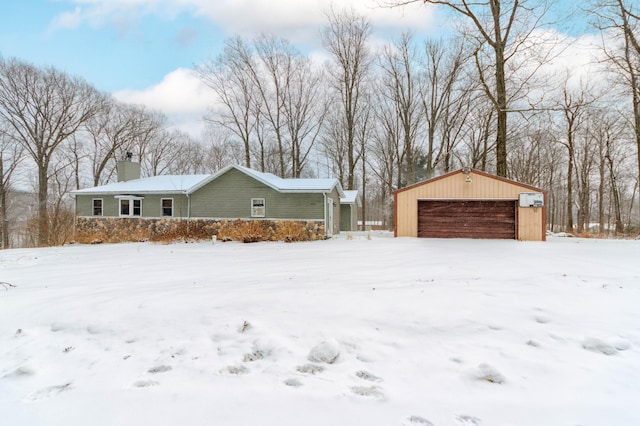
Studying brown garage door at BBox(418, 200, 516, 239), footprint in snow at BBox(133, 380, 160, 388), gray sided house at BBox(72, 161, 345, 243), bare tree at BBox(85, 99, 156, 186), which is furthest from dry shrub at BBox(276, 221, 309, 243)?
bare tree at BBox(85, 99, 156, 186)

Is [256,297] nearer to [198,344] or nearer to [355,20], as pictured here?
[198,344]

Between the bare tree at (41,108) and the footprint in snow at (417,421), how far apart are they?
26.4 meters

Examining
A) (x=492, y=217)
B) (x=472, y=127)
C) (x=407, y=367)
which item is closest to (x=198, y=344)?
(x=407, y=367)

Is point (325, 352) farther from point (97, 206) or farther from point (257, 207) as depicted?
point (97, 206)

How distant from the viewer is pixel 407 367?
8.00 ft

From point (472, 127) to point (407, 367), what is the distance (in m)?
24.4

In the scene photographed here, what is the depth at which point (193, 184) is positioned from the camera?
17.2 meters

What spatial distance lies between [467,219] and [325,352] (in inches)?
471

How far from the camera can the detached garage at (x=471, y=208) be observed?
40.3 ft

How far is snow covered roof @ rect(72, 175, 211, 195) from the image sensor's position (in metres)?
16.8

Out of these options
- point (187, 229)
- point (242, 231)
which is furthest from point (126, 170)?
point (242, 231)

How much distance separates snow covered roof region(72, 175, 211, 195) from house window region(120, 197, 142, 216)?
1.83 feet

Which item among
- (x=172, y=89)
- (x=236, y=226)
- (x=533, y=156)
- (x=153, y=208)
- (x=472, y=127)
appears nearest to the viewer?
(x=236, y=226)

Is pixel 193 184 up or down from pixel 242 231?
up
